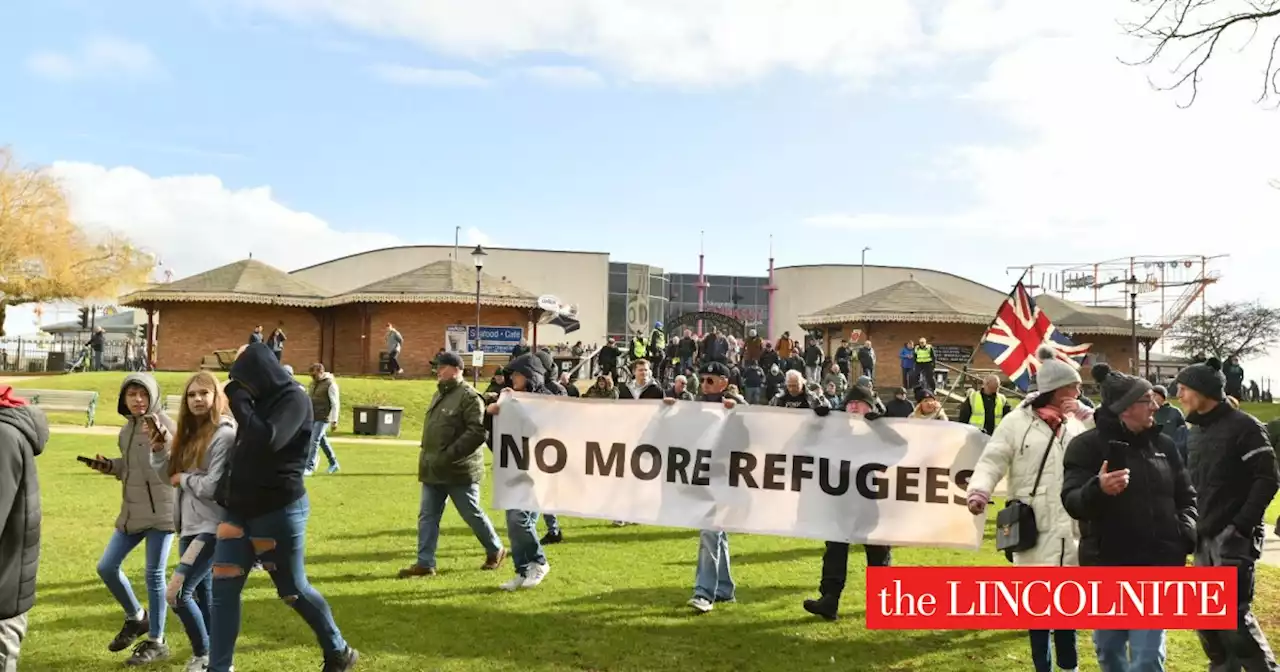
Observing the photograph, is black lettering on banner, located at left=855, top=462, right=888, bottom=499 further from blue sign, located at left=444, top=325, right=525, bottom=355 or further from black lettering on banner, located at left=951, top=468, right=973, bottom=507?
blue sign, located at left=444, top=325, right=525, bottom=355

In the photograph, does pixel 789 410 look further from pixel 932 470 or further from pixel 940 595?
pixel 940 595

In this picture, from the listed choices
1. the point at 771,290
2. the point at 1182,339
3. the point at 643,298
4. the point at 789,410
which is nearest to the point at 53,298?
the point at 643,298

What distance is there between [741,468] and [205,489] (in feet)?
12.9

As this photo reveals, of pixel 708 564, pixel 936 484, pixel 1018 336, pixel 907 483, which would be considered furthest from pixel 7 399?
pixel 1018 336

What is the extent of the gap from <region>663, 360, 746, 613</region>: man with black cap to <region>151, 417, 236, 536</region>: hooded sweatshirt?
11.3 feet

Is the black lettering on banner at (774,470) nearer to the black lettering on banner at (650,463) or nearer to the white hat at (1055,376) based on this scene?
the black lettering on banner at (650,463)

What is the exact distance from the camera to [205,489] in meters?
5.42

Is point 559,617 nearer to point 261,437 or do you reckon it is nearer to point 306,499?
point 306,499

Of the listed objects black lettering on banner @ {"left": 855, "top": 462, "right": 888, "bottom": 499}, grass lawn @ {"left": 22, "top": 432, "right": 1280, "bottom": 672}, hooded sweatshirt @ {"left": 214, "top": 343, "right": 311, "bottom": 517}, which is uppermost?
hooded sweatshirt @ {"left": 214, "top": 343, "right": 311, "bottom": 517}

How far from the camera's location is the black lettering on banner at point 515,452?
27.0 feet

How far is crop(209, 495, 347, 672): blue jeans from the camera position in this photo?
5.19 meters

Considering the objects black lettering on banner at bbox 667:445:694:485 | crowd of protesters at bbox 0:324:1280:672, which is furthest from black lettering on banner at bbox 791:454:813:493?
black lettering on banner at bbox 667:445:694:485

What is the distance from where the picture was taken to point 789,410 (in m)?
7.59

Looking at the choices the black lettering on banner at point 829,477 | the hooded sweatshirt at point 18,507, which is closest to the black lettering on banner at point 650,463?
the black lettering on banner at point 829,477
